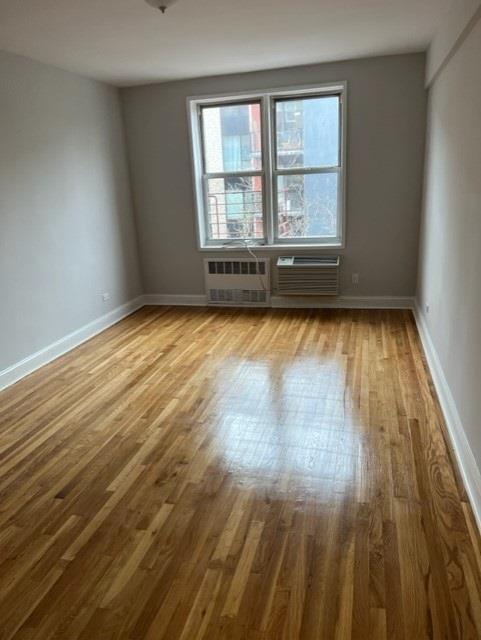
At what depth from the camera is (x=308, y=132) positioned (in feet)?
16.2

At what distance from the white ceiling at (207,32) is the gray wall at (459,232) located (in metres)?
0.61

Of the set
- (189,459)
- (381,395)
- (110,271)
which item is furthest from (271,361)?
(110,271)

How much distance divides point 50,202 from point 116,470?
268cm

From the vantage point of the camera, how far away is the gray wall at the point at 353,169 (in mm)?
4551

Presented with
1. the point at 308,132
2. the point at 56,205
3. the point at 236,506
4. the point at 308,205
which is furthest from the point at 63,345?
the point at 308,132

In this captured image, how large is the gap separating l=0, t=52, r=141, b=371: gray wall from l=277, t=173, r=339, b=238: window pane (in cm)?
181

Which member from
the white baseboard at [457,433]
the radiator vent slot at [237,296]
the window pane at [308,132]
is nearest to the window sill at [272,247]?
the radiator vent slot at [237,296]

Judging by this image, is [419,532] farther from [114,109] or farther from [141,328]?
[114,109]

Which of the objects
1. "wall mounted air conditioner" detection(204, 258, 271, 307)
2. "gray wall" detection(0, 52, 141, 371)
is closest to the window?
Result: "wall mounted air conditioner" detection(204, 258, 271, 307)

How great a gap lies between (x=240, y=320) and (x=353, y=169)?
1.96 m

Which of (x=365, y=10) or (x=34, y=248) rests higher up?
(x=365, y=10)

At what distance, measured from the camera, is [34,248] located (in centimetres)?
391

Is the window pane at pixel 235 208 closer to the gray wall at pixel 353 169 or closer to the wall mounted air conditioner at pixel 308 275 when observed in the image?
the gray wall at pixel 353 169

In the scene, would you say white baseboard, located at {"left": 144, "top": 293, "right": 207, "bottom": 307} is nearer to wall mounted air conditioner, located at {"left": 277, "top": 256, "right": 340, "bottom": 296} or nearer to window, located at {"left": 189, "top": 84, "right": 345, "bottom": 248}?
window, located at {"left": 189, "top": 84, "right": 345, "bottom": 248}
